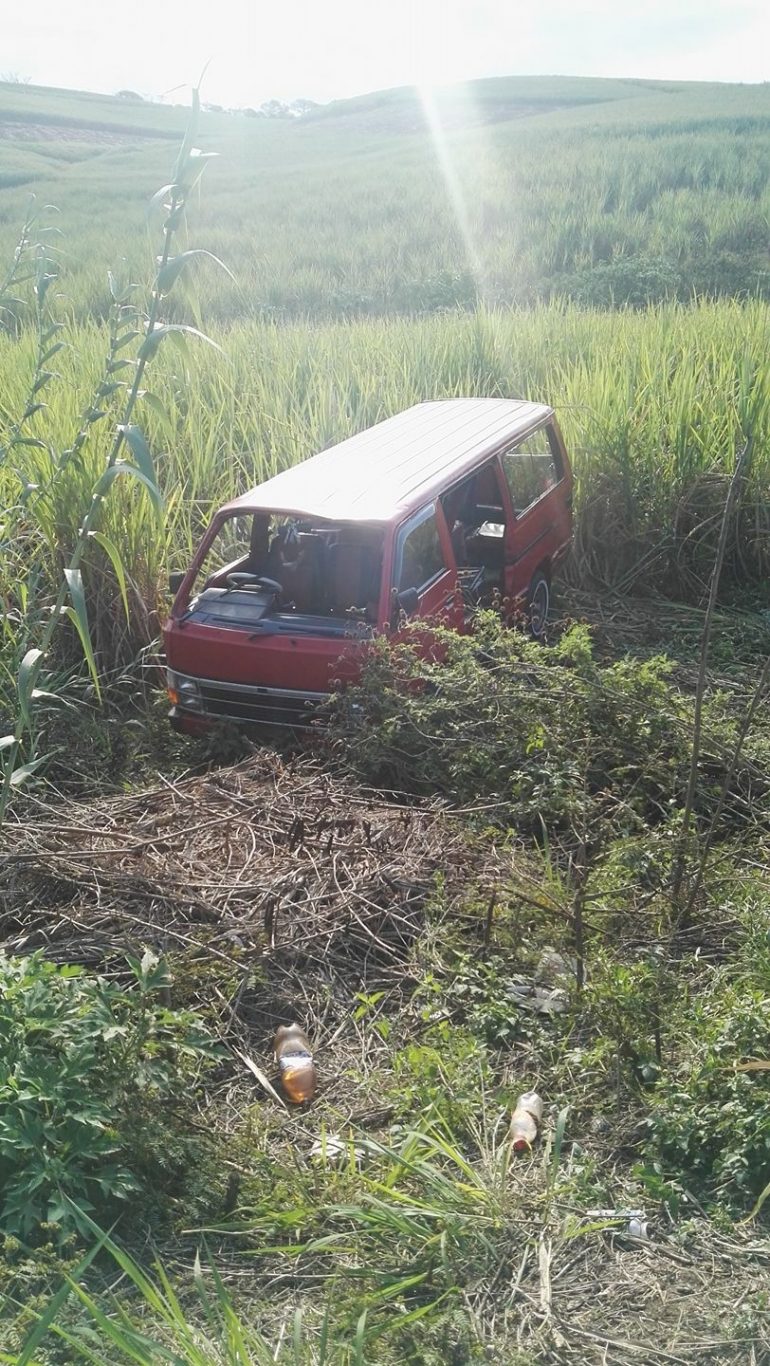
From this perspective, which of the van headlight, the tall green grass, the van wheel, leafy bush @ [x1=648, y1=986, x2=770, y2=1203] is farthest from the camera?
the van wheel

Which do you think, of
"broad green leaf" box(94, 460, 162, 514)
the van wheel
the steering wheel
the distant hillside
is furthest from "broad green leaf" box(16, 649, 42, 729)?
the distant hillside

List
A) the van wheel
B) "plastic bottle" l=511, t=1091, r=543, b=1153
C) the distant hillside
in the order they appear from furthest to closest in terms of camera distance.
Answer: the distant hillside, the van wheel, "plastic bottle" l=511, t=1091, r=543, b=1153

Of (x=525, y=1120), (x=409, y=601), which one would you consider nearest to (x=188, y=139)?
(x=525, y=1120)

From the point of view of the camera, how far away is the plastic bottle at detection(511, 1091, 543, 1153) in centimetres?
346

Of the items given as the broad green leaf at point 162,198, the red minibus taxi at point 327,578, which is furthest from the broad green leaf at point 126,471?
the red minibus taxi at point 327,578

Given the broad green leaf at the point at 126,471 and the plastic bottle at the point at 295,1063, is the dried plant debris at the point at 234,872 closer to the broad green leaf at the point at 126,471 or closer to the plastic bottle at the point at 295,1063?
the plastic bottle at the point at 295,1063

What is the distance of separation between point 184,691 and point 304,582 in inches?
33.7

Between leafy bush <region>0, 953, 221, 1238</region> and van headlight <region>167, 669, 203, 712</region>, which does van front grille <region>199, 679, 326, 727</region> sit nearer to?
van headlight <region>167, 669, 203, 712</region>

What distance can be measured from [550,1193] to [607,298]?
75.4 feet

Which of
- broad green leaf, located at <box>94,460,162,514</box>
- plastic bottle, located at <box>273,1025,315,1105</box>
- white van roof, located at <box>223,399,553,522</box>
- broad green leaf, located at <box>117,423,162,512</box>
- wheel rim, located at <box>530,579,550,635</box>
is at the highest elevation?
broad green leaf, located at <box>117,423,162,512</box>

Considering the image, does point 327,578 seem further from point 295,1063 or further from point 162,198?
point 162,198

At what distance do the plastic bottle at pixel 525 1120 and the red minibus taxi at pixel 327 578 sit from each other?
2.57 m

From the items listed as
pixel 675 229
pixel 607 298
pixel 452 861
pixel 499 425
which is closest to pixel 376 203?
pixel 675 229

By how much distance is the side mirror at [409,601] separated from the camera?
6.06 meters
